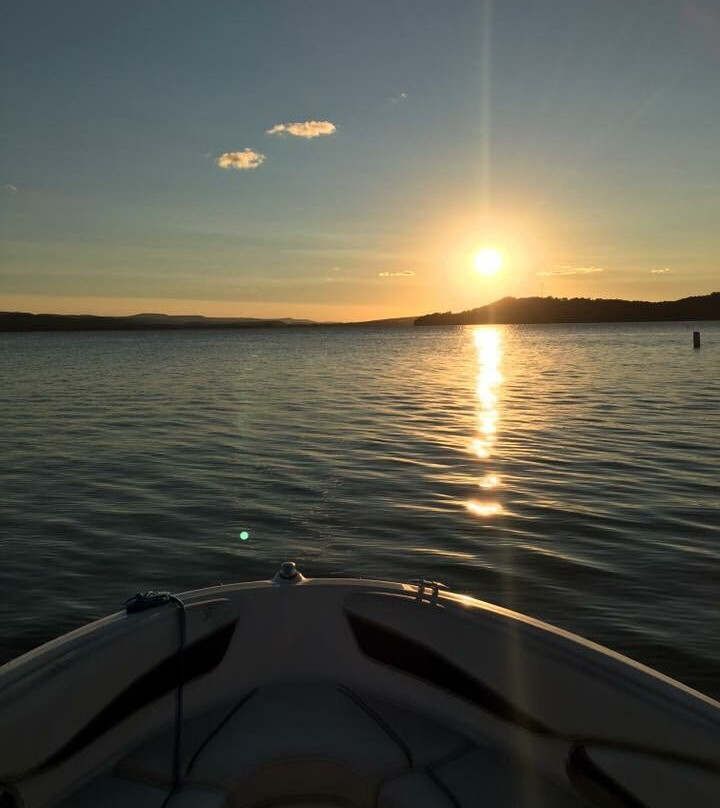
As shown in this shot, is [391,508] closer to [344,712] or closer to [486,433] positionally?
[344,712]

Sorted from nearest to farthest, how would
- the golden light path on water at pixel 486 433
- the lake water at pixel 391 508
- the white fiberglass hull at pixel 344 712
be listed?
the white fiberglass hull at pixel 344 712
the lake water at pixel 391 508
the golden light path on water at pixel 486 433

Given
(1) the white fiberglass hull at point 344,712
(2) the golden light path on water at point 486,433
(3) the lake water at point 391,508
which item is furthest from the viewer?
(2) the golden light path on water at point 486,433

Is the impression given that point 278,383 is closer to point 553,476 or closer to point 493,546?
point 553,476

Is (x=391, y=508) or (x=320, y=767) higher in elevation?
(x=320, y=767)

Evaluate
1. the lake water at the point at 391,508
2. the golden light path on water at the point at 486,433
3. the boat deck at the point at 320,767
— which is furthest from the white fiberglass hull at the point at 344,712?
the golden light path on water at the point at 486,433

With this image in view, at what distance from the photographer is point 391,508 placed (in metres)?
12.3

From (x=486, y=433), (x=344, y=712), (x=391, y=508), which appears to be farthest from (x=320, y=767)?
(x=486, y=433)

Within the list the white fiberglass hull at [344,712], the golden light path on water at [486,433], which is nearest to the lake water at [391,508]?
the golden light path on water at [486,433]

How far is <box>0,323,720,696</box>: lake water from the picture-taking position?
8.26 metres

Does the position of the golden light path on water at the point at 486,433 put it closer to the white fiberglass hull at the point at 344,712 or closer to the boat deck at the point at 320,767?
the white fiberglass hull at the point at 344,712

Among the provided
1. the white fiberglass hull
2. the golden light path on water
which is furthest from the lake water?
the white fiberglass hull

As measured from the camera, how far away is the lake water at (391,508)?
8258mm

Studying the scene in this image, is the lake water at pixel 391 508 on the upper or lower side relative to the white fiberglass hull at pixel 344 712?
lower

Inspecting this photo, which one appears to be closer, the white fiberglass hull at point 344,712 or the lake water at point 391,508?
the white fiberglass hull at point 344,712
